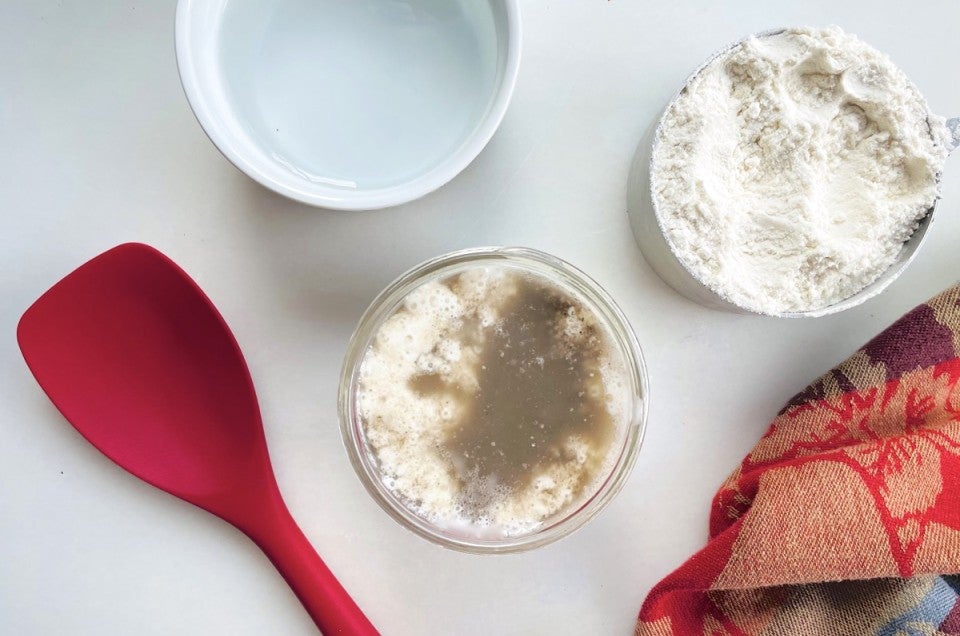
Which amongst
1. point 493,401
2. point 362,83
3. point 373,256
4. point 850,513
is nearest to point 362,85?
point 362,83

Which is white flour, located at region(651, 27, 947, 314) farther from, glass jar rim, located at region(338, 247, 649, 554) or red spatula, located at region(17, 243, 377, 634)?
red spatula, located at region(17, 243, 377, 634)

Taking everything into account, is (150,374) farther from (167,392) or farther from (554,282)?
(554,282)

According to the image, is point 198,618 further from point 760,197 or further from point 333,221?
point 760,197

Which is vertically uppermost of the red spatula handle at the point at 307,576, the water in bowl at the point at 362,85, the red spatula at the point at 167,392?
the water in bowl at the point at 362,85

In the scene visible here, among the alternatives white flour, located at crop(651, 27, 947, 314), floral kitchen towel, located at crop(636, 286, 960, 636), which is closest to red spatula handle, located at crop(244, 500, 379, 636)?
floral kitchen towel, located at crop(636, 286, 960, 636)

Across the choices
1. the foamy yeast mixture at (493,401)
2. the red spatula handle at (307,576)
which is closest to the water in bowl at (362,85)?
the foamy yeast mixture at (493,401)

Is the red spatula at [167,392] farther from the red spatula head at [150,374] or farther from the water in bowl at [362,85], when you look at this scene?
the water in bowl at [362,85]
